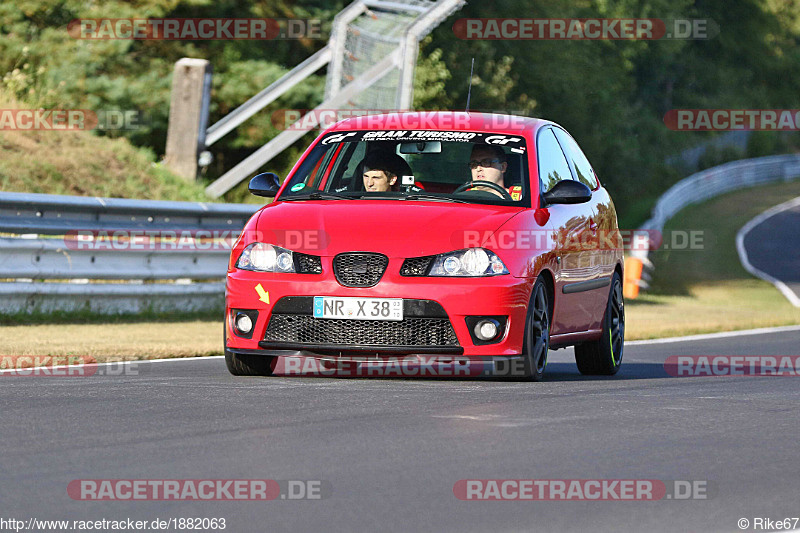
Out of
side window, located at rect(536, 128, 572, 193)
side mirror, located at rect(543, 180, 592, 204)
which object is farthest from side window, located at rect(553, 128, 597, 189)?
side mirror, located at rect(543, 180, 592, 204)

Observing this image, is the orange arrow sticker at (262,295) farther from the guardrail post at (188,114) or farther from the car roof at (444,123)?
the guardrail post at (188,114)

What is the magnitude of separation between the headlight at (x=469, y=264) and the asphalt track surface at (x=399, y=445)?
666 mm

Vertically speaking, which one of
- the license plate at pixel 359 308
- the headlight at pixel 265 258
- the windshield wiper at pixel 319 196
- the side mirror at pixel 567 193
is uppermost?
the side mirror at pixel 567 193

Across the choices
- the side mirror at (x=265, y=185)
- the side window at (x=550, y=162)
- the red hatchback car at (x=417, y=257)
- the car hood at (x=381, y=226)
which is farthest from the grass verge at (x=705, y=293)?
the car hood at (x=381, y=226)

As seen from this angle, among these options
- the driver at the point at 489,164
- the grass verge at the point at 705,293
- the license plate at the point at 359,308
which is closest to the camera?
the license plate at the point at 359,308

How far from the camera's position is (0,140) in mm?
19484

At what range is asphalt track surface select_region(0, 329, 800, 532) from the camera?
5332 millimetres

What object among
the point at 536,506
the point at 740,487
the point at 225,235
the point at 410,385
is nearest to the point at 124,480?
the point at 536,506

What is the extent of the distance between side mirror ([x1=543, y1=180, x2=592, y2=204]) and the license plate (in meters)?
1.46

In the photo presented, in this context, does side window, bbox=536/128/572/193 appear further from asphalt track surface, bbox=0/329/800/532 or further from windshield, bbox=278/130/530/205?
asphalt track surface, bbox=0/329/800/532

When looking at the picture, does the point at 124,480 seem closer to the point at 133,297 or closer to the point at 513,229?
the point at 513,229

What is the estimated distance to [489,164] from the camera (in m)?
10.3

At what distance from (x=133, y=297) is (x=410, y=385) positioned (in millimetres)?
6812

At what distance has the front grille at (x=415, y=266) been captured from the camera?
9.13 metres
